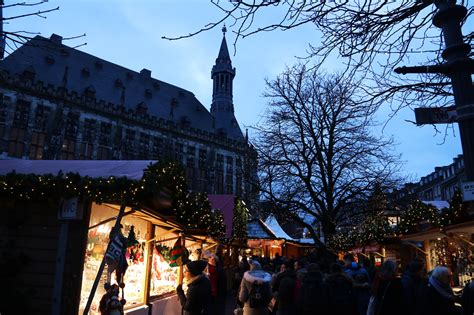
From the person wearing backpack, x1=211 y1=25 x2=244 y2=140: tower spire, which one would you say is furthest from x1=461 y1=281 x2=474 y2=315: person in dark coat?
x1=211 y1=25 x2=244 y2=140: tower spire

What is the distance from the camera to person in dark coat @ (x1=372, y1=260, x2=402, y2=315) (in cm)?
414

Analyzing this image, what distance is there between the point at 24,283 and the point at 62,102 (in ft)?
109

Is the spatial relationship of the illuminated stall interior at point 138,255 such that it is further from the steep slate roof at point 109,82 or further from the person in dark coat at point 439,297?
the steep slate roof at point 109,82

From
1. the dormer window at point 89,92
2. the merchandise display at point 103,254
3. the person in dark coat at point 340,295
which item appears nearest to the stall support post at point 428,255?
the merchandise display at point 103,254

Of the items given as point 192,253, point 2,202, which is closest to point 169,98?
point 192,253

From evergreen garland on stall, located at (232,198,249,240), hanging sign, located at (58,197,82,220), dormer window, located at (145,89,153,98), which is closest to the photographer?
hanging sign, located at (58,197,82,220)

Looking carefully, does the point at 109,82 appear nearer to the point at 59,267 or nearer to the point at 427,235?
the point at 427,235

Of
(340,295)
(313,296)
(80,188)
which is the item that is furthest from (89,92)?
(340,295)

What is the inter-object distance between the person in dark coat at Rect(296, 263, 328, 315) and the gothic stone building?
505 inches

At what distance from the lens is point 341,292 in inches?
172

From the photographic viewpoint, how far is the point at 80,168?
770 centimetres

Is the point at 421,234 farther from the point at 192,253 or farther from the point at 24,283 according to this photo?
the point at 24,283

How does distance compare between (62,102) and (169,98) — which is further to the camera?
(169,98)

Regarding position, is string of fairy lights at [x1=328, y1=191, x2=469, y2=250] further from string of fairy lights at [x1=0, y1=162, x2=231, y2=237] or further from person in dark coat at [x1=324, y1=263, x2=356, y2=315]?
string of fairy lights at [x1=0, y1=162, x2=231, y2=237]
